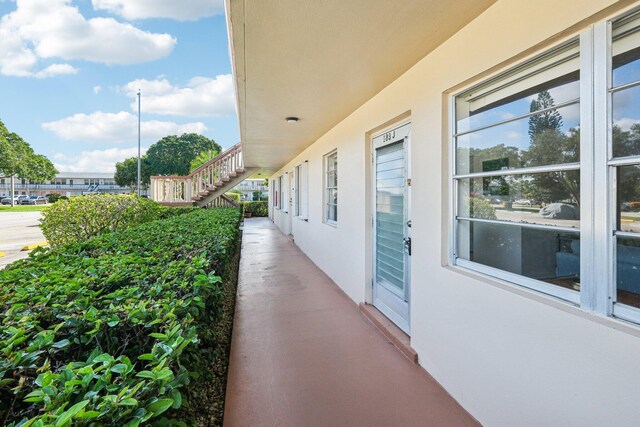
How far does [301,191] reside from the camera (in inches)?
343

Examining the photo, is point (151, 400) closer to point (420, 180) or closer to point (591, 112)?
point (591, 112)

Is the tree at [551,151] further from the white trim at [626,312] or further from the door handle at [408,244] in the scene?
the door handle at [408,244]

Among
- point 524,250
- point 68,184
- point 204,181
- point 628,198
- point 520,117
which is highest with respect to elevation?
point 68,184

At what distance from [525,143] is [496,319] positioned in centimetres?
106

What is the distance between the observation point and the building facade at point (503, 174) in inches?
54.8

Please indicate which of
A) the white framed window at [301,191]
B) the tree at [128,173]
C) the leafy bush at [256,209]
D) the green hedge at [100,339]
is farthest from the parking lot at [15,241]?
the tree at [128,173]

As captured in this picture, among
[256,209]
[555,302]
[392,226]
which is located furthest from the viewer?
[256,209]

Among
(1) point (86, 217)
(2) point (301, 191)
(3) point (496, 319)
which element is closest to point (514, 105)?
(3) point (496, 319)

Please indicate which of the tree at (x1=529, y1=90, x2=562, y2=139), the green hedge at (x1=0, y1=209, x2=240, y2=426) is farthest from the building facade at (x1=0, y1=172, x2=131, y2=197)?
the tree at (x1=529, y1=90, x2=562, y2=139)

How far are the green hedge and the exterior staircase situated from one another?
876 cm

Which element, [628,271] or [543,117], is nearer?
[628,271]

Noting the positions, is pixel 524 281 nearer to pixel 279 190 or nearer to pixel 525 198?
pixel 525 198

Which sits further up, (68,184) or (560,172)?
(68,184)

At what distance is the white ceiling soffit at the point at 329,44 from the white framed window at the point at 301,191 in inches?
152
